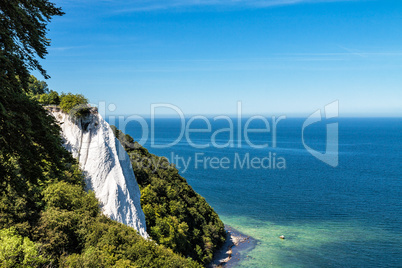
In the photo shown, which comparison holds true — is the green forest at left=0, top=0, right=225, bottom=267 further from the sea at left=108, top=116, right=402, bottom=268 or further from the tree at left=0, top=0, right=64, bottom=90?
the sea at left=108, top=116, right=402, bottom=268

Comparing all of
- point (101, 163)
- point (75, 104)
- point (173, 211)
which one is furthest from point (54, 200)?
point (173, 211)

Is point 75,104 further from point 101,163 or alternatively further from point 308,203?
point 308,203

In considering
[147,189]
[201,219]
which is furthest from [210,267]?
[147,189]

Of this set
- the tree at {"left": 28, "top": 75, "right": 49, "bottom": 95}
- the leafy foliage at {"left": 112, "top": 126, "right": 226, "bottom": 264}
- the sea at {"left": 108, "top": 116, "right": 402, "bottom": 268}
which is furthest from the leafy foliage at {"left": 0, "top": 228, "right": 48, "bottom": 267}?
the sea at {"left": 108, "top": 116, "right": 402, "bottom": 268}

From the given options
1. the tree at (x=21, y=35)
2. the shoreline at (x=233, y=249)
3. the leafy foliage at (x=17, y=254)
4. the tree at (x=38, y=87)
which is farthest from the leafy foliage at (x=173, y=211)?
the tree at (x=21, y=35)

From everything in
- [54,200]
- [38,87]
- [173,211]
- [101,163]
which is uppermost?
[38,87]

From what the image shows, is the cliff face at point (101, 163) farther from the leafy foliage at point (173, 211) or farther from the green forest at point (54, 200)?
the leafy foliage at point (173, 211)
